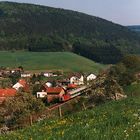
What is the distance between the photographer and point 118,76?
73.8m

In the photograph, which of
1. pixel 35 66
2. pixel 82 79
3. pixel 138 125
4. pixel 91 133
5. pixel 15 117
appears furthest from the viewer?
pixel 35 66

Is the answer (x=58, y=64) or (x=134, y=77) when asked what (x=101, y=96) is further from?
(x=58, y=64)

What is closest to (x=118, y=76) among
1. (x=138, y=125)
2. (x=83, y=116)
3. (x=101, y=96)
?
(x=101, y=96)

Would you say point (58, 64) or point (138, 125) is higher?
point (138, 125)

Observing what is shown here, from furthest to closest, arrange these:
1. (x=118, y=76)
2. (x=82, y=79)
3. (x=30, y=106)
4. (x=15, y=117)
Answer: (x=82, y=79) < (x=118, y=76) < (x=30, y=106) < (x=15, y=117)

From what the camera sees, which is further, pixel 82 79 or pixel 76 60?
pixel 76 60

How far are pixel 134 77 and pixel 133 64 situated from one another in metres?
4.40

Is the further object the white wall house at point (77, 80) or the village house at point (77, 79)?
the village house at point (77, 79)

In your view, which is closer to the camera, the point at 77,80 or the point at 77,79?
the point at 77,80

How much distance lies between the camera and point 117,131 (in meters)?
10.1

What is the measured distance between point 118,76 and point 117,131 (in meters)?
64.1

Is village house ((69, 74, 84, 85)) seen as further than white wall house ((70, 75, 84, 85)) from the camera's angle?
Yes

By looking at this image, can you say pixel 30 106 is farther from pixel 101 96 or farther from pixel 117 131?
pixel 117 131

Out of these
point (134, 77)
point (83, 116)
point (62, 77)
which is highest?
point (83, 116)
